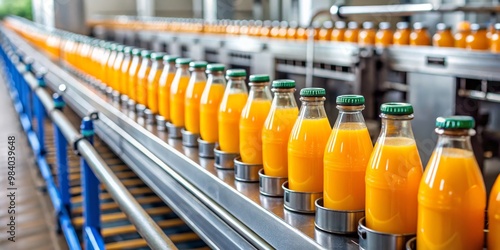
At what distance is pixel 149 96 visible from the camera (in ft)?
6.69

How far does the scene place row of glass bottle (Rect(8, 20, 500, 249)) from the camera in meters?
0.75

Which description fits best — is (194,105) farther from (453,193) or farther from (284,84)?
(453,193)

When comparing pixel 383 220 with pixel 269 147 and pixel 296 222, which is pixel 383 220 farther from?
pixel 269 147

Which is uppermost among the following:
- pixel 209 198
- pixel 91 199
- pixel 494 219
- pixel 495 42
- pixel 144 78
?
pixel 495 42

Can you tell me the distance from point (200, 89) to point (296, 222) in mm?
685

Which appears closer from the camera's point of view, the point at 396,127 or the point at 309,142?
the point at 396,127

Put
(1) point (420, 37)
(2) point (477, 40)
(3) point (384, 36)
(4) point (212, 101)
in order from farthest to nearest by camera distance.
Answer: (3) point (384, 36)
(1) point (420, 37)
(2) point (477, 40)
(4) point (212, 101)

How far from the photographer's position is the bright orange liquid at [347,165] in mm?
941

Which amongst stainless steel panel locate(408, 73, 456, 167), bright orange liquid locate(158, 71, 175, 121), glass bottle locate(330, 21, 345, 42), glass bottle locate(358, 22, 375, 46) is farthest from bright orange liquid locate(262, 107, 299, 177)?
glass bottle locate(330, 21, 345, 42)

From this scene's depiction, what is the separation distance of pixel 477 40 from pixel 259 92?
2307mm

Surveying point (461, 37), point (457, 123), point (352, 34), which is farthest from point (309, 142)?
point (352, 34)

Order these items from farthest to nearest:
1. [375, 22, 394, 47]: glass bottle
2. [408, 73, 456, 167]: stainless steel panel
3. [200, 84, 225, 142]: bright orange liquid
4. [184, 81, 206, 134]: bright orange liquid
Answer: [375, 22, 394, 47]: glass bottle, [408, 73, 456, 167]: stainless steel panel, [184, 81, 206, 134]: bright orange liquid, [200, 84, 225, 142]: bright orange liquid

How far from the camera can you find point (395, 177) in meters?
0.84

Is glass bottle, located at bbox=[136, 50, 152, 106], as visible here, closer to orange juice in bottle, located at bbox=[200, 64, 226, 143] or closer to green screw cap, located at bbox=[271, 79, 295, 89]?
orange juice in bottle, located at bbox=[200, 64, 226, 143]
